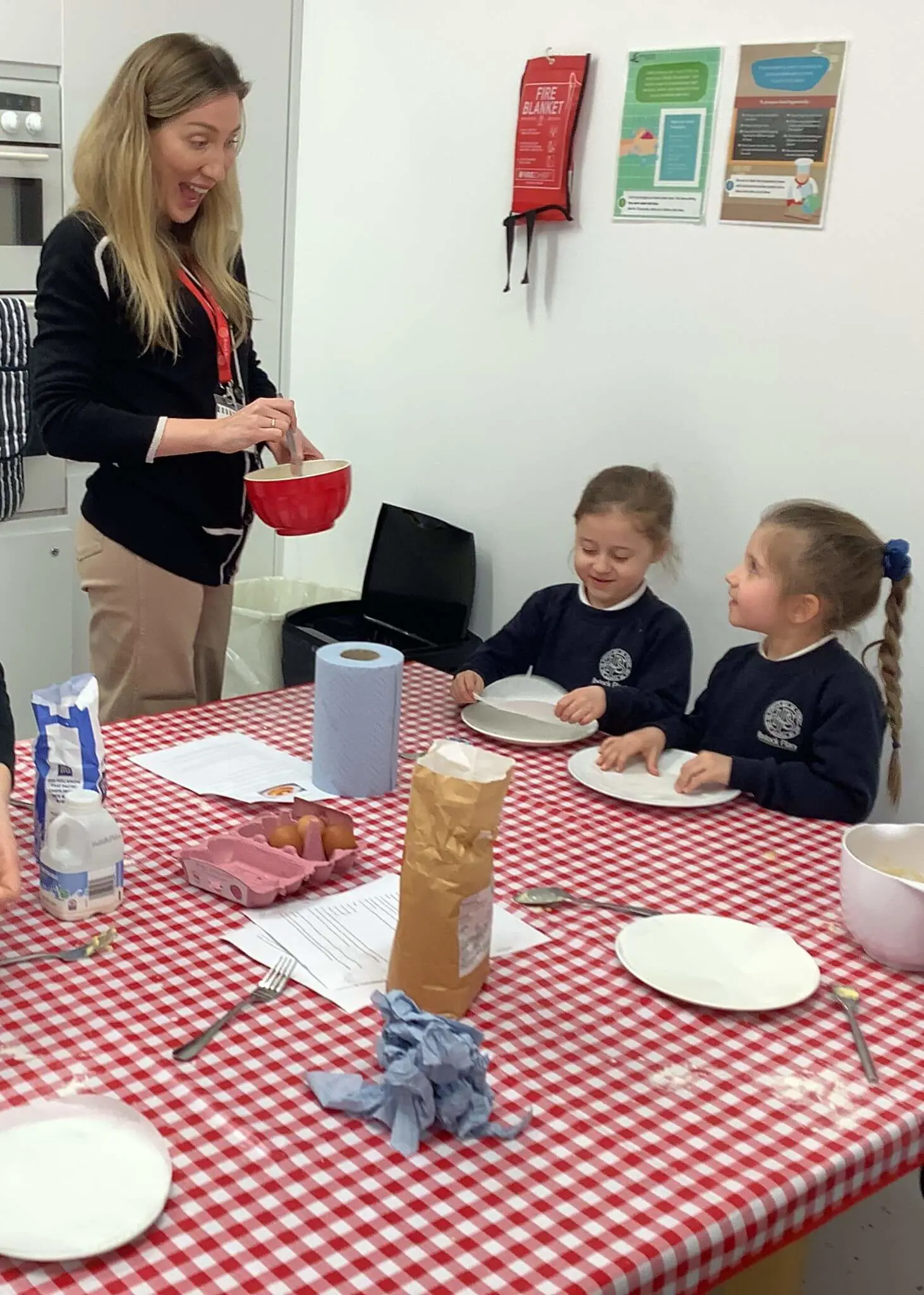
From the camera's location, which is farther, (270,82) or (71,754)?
(270,82)

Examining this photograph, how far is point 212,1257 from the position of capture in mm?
863

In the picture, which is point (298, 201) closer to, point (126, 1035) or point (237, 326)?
point (237, 326)

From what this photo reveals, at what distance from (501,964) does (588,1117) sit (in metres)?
0.24

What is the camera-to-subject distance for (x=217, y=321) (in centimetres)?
220

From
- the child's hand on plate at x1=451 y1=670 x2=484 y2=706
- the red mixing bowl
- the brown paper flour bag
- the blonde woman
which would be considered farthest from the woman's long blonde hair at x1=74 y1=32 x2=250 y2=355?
the brown paper flour bag

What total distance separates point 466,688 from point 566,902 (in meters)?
0.63

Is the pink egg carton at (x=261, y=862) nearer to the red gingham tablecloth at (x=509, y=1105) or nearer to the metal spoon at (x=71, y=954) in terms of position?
the red gingham tablecloth at (x=509, y=1105)

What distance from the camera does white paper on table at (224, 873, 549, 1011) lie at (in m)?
1.20

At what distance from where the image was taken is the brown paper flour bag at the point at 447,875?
1.08 m

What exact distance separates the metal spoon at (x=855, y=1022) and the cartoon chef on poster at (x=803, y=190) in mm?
1545

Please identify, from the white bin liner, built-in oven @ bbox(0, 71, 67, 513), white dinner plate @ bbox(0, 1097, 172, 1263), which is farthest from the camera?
the white bin liner

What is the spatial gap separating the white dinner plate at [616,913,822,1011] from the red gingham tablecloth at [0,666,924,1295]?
0.02 meters

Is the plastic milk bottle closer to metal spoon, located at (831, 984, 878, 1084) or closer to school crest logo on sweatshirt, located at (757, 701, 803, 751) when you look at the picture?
metal spoon, located at (831, 984, 878, 1084)

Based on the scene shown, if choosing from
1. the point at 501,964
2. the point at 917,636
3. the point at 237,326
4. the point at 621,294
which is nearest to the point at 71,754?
the point at 501,964
